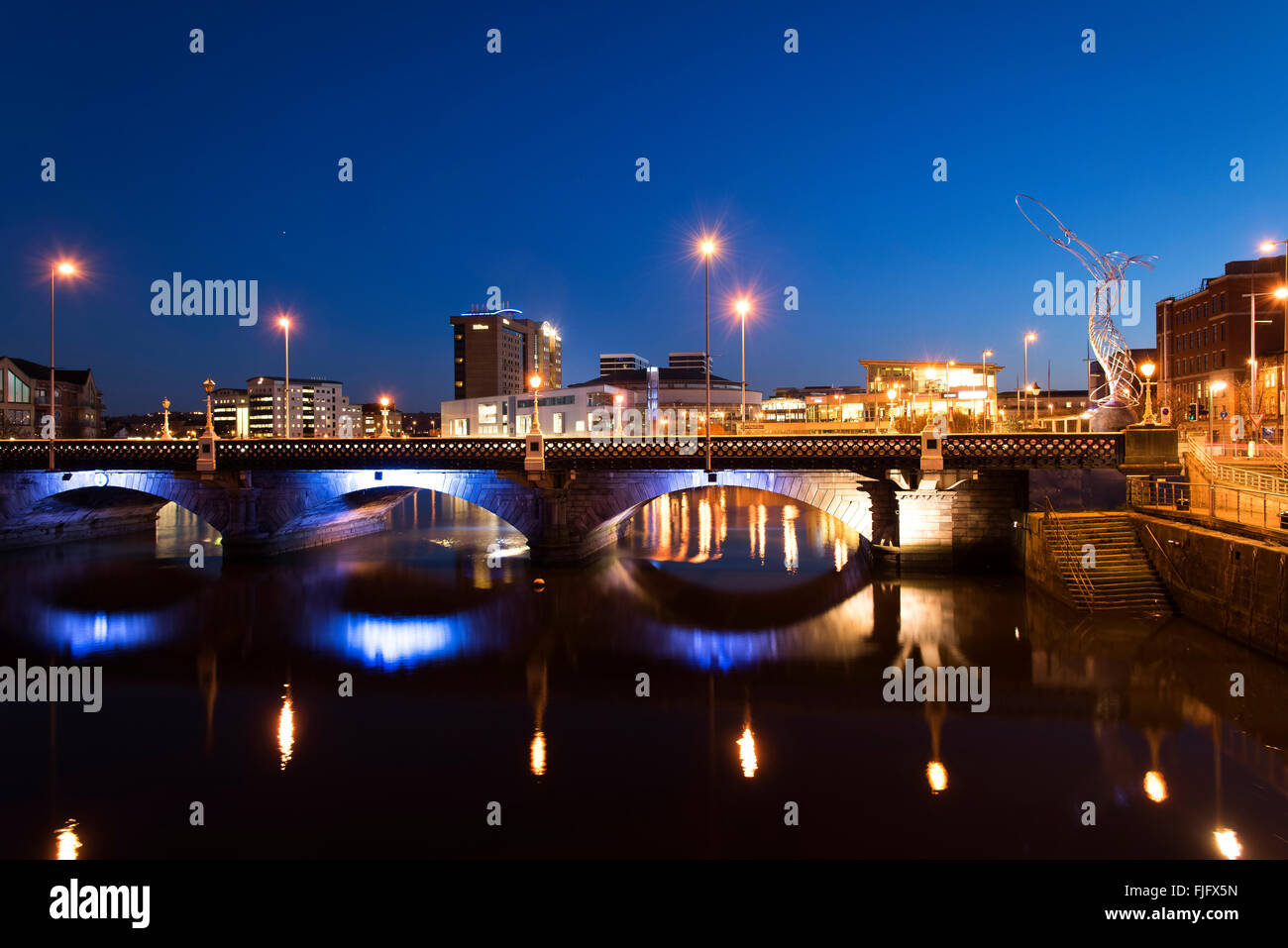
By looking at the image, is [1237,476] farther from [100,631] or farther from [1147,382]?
[100,631]

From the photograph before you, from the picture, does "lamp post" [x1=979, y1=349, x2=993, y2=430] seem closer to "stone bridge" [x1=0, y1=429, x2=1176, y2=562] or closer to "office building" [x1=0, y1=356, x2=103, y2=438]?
"stone bridge" [x1=0, y1=429, x2=1176, y2=562]

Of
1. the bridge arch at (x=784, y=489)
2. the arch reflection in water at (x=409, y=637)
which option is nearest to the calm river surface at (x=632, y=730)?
the arch reflection in water at (x=409, y=637)

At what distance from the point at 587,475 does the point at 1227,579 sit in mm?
26276

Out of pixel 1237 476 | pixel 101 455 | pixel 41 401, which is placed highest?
pixel 41 401

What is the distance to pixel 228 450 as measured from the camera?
39.0 meters

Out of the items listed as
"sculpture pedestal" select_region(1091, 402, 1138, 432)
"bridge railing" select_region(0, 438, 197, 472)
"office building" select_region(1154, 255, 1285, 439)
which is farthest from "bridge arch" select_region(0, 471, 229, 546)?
"office building" select_region(1154, 255, 1285, 439)

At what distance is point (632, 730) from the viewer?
58.3 feet

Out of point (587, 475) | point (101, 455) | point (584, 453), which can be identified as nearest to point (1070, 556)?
point (584, 453)

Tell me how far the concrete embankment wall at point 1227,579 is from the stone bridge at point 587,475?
543 centimetres

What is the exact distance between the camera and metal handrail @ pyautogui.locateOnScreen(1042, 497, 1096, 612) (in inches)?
1069

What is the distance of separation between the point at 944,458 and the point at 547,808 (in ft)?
81.1

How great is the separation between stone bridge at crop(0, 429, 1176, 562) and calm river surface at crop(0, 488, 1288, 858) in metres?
4.66

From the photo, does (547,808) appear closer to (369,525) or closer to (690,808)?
(690,808)
